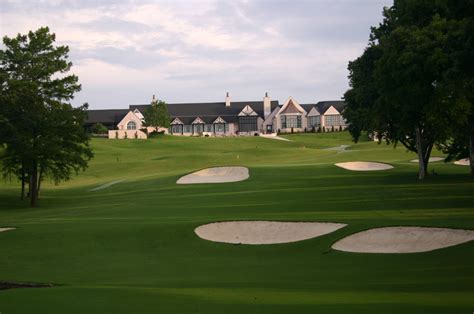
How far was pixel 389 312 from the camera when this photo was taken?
1084cm

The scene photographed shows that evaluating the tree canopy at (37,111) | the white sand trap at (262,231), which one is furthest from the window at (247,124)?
the white sand trap at (262,231)

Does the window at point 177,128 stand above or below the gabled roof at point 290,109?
below

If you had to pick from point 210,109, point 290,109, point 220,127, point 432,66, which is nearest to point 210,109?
point 210,109

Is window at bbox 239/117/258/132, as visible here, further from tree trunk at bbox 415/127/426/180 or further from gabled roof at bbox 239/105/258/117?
tree trunk at bbox 415/127/426/180

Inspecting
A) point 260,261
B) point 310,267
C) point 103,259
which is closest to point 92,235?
point 103,259

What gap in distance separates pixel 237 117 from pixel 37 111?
360ft

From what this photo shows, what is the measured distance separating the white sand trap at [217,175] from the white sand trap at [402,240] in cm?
2854

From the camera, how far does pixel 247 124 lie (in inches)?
6093

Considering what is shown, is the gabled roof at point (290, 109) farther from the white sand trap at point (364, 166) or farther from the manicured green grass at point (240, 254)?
the manicured green grass at point (240, 254)

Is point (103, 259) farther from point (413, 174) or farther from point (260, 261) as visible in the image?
point (413, 174)

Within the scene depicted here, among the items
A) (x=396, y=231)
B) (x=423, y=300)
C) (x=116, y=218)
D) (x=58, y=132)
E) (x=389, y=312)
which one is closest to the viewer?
(x=389, y=312)

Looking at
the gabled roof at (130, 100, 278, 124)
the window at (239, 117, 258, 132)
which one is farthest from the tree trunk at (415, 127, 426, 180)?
the window at (239, 117, 258, 132)

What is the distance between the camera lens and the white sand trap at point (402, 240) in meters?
21.4

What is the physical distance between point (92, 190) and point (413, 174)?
26.2 m
